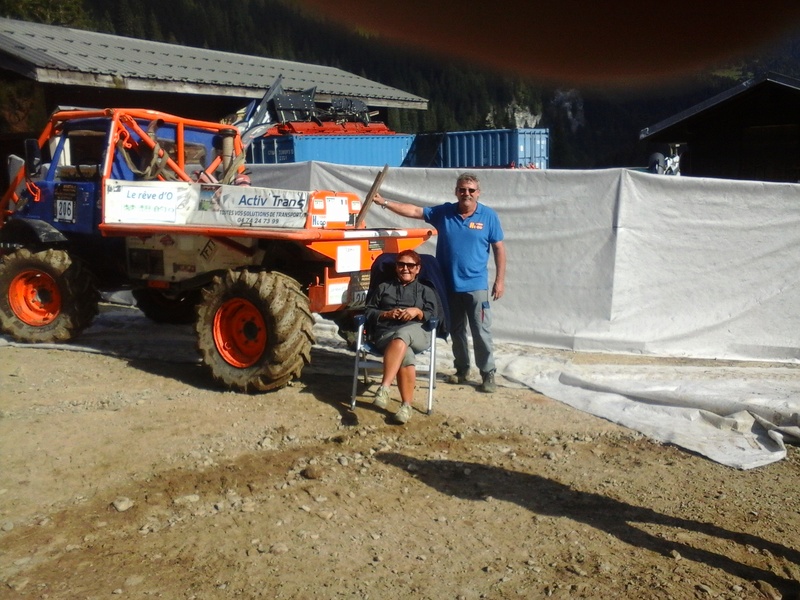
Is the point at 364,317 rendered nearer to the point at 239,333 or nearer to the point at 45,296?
the point at 239,333

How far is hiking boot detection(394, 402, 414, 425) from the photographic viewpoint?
577cm

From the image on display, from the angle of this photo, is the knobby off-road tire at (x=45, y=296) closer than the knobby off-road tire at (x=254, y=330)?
No

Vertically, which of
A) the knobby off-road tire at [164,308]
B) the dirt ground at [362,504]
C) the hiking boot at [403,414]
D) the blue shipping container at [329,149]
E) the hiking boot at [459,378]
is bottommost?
the dirt ground at [362,504]

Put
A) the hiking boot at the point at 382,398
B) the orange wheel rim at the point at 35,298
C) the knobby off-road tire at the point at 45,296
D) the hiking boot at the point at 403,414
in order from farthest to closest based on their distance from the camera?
the orange wheel rim at the point at 35,298
the knobby off-road tire at the point at 45,296
the hiking boot at the point at 382,398
the hiking boot at the point at 403,414

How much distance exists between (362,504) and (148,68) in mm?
10553

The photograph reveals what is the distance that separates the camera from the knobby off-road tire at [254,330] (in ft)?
20.4

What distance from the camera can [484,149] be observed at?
18.3 m

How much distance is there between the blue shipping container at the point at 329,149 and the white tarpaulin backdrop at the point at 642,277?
274 inches

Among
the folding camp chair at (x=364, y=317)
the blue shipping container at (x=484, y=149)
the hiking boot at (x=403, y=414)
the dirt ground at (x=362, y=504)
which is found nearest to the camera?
the dirt ground at (x=362, y=504)

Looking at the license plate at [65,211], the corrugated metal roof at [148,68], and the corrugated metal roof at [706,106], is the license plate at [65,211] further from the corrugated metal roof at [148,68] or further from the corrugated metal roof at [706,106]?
the corrugated metal roof at [706,106]

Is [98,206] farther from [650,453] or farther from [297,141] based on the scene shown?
[297,141]

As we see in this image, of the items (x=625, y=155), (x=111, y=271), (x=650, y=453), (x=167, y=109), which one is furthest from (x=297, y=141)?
(x=650, y=453)

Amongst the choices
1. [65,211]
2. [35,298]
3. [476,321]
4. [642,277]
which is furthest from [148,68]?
[642,277]

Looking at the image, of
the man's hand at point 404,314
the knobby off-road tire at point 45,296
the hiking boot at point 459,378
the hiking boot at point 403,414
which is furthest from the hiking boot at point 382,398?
the knobby off-road tire at point 45,296
